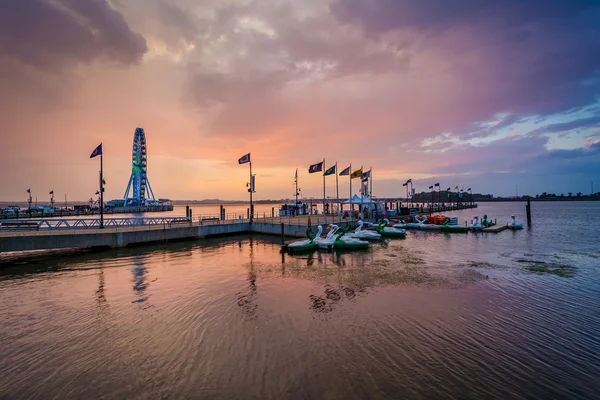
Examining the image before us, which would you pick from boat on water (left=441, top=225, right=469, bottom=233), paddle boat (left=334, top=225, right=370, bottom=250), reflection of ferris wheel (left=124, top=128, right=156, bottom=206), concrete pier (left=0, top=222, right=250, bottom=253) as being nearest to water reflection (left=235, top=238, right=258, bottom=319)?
paddle boat (left=334, top=225, right=370, bottom=250)

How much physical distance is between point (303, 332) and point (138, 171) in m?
112

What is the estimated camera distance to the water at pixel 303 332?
6.57 meters

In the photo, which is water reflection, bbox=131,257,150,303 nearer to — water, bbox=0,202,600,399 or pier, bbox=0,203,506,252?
water, bbox=0,202,600,399

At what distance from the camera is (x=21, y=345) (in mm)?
8641

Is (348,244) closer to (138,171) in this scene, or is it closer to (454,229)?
(454,229)

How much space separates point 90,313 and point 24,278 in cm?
1005

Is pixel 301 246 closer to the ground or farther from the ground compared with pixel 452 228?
farther from the ground

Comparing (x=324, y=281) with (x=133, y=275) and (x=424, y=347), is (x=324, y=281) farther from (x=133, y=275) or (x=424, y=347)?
(x=133, y=275)

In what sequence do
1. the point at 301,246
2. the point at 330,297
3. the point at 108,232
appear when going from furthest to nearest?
the point at 108,232 → the point at 301,246 → the point at 330,297

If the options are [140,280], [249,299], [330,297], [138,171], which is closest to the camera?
[249,299]

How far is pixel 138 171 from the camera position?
102250 millimetres

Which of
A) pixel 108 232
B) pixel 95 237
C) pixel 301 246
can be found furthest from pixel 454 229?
pixel 95 237

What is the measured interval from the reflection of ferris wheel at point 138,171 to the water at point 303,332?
95121 mm

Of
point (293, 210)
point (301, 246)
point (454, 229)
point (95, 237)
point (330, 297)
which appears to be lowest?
point (330, 297)
